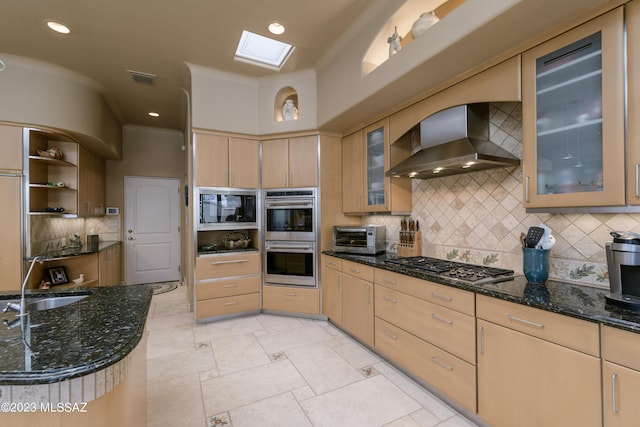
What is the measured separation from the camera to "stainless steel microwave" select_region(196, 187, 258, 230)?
3.40m

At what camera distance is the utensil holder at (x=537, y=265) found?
1722 mm

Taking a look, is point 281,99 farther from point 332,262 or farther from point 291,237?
point 332,262

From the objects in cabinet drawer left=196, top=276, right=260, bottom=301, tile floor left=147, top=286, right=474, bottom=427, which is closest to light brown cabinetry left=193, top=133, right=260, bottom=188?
cabinet drawer left=196, top=276, right=260, bottom=301

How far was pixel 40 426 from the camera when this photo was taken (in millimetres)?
777

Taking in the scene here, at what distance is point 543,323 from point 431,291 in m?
0.68

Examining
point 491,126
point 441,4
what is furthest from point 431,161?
point 441,4

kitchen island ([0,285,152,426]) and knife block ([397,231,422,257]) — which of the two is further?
knife block ([397,231,422,257])

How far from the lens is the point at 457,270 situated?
2.13m

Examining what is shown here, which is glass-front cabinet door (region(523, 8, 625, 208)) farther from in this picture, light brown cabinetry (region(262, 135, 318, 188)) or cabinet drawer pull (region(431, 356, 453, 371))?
light brown cabinetry (region(262, 135, 318, 188))

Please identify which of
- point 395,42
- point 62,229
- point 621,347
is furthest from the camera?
point 62,229

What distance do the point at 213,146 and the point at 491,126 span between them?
2908 mm

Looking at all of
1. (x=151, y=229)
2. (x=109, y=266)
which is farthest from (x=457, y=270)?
(x=151, y=229)

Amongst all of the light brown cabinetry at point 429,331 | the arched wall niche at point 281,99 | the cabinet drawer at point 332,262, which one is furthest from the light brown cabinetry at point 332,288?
the arched wall niche at point 281,99

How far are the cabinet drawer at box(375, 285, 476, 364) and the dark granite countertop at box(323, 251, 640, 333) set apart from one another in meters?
0.21
